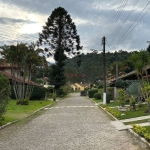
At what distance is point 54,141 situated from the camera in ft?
33.4

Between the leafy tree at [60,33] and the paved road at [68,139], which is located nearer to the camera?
the paved road at [68,139]

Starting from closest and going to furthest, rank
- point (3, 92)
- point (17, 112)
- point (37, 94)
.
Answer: point (3, 92), point (17, 112), point (37, 94)

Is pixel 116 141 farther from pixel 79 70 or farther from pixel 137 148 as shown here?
pixel 79 70

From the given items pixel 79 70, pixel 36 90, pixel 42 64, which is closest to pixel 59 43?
pixel 36 90

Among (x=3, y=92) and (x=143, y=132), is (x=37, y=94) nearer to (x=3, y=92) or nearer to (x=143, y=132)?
(x=3, y=92)

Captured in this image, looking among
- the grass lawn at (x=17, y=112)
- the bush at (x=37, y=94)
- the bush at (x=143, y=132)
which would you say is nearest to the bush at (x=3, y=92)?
the grass lawn at (x=17, y=112)

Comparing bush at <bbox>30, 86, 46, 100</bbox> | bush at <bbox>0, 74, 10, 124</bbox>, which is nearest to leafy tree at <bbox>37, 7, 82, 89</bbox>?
bush at <bbox>30, 86, 46, 100</bbox>

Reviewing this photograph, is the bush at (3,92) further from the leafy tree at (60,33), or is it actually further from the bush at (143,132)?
the leafy tree at (60,33)

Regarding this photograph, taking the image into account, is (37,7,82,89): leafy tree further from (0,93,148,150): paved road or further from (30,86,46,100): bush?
(0,93,148,150): paved road

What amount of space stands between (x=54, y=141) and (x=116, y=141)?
211 cm

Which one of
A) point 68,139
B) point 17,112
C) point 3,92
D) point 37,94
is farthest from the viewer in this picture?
point 37,94

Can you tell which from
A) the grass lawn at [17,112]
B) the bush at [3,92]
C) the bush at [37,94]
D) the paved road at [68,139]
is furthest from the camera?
the bush at [37,94]

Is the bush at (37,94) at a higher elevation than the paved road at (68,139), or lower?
higher

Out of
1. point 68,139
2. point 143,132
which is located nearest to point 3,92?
point 68,139
